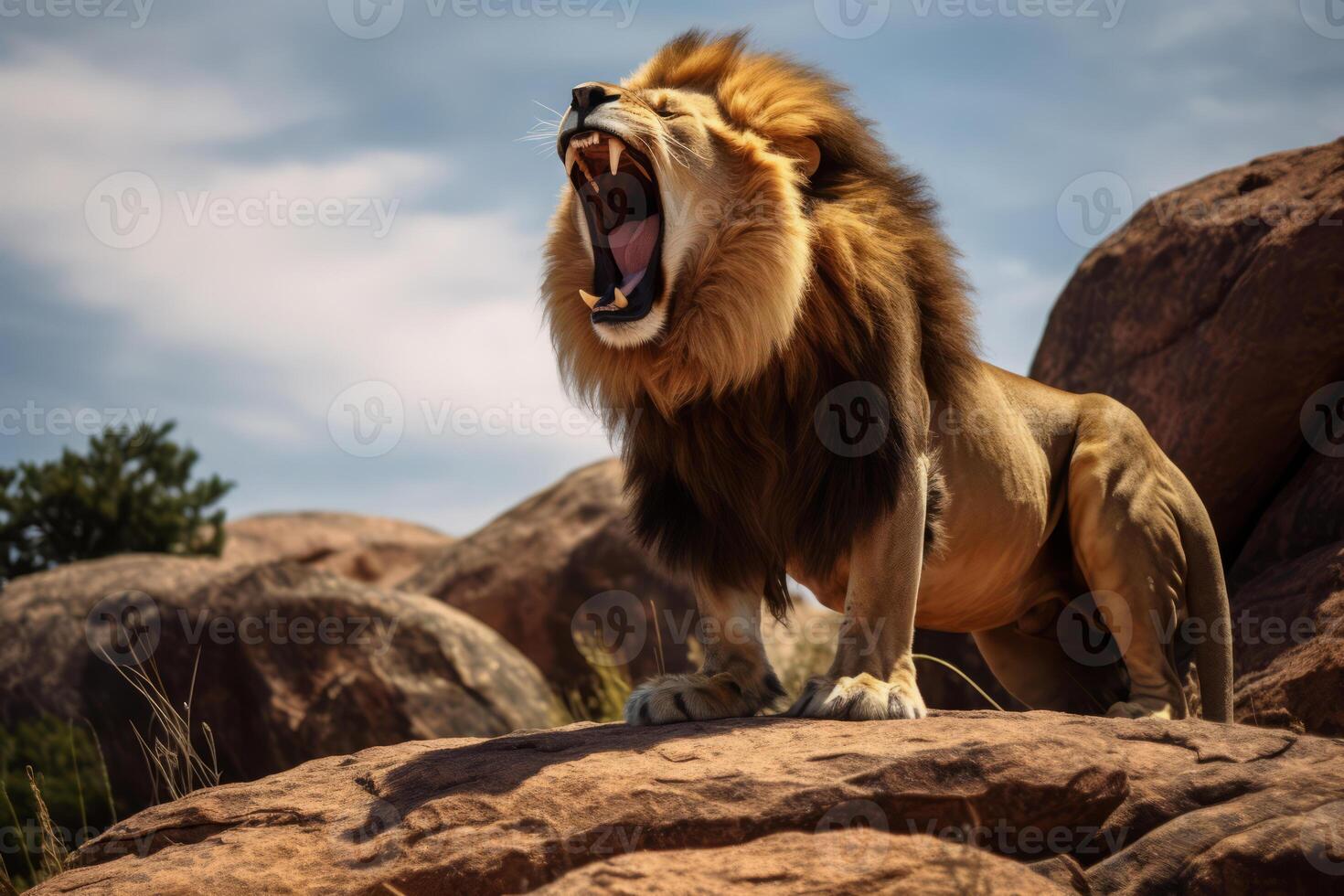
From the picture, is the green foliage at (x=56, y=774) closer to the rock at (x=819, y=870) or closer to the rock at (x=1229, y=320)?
the rock at (x=819, y=870)

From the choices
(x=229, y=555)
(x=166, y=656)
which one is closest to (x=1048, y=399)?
(x=166, y=656)

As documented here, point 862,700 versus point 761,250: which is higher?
Answer: point 761,250

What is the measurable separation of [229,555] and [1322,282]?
1269 centimetres

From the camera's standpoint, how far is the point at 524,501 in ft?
36.2

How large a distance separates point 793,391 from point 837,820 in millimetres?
1378

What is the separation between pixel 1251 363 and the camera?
5645 millimetres

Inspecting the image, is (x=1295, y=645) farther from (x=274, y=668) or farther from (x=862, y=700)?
(x=274, y=668)

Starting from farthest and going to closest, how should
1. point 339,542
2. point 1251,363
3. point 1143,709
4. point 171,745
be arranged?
point 339,542 < point 171,745 < point 1251,363 < point 1143,709

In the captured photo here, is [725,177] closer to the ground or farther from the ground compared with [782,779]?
farther from the ground

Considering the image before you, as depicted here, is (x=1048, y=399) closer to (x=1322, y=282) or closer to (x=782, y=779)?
(x=1322, y=282)

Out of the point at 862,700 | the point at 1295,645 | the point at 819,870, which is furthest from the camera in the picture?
the point at 1295,645

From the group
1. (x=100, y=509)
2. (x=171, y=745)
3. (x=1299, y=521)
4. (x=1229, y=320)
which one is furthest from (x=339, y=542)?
(x=1299, y=521)

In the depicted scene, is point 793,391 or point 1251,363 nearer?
point 793,391

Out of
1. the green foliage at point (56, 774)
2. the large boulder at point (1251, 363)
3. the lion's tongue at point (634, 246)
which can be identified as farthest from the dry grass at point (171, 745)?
the large boulder at point (1251, 363)
